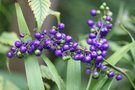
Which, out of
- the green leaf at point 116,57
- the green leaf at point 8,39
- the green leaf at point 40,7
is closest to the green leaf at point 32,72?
the green leaf at point 40,7

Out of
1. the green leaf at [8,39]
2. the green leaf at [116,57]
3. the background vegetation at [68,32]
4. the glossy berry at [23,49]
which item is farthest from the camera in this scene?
the green leaf at [8,39]

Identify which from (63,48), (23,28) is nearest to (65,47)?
(63,48)

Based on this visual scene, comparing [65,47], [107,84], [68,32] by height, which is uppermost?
[65,47]

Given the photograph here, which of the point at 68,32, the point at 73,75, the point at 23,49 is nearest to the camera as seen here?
the point at 23,49

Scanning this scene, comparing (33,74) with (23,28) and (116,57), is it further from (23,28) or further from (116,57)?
(116,57)

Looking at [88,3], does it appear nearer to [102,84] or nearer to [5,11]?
[5,11]

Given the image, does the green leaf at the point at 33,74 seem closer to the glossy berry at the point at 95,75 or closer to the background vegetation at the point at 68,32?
the background vegetation at the point at 68,32
